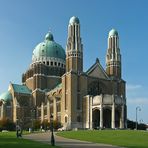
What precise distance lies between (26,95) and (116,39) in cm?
3364

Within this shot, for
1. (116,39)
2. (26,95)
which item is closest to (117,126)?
(116,39)

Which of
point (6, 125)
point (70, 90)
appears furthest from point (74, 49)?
point (6, 125)

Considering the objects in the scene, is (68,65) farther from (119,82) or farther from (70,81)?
(119,82)

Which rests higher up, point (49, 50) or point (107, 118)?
point (49, 50)

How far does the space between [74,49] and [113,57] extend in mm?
14770

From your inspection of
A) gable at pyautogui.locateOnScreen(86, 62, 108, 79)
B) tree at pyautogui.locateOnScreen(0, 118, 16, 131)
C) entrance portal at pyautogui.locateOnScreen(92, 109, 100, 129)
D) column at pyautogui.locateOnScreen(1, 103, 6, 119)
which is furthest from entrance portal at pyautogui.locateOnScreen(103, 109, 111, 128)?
column at pyautogui.locateOnScreen(1, 103, 6, 119)

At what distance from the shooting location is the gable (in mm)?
114556

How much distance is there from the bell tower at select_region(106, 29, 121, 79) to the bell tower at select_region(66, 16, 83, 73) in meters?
12.0

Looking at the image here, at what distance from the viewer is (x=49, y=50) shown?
13438 centimetres

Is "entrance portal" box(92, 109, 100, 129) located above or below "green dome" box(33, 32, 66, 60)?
below

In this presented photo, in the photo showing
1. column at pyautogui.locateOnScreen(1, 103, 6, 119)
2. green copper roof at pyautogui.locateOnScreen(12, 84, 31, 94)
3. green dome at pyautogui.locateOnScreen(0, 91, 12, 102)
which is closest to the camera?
column at pyautogui.locateOnScreen(1, 103, 6, 119)

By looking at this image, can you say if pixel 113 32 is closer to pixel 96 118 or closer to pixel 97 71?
pixel 97 71

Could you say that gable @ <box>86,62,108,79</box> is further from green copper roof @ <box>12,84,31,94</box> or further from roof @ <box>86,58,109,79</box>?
green copper roof @ <box>12,84,31,94</box>

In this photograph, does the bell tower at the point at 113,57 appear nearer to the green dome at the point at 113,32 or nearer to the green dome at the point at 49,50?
the green dome at the point at 113,32
